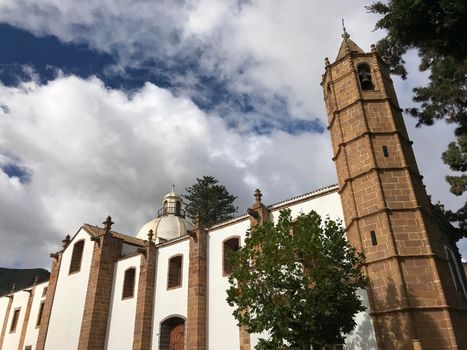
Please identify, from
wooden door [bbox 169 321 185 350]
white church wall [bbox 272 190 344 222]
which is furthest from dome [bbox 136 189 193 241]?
white church wall [bbox 272 190 344 222]

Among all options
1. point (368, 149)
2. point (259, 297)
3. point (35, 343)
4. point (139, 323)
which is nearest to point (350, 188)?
point (368, 149)

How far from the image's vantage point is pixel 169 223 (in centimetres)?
3441

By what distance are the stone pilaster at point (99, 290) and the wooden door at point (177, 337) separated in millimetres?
5108

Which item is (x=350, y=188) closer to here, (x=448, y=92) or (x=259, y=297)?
(x=448, y=92)

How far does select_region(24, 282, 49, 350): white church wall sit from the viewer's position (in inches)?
1130

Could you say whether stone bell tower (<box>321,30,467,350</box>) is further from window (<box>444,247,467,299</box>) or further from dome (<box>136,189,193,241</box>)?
dome (<box>136,189,193,241</box>)

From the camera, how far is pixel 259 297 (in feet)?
38.7

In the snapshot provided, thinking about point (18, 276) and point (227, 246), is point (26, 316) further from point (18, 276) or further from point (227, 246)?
point (18, 276)

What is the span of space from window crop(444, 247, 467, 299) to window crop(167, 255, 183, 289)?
537 inches

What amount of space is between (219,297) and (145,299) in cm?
511

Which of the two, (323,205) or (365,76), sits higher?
(365,76)

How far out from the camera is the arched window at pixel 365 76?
62.5 ft

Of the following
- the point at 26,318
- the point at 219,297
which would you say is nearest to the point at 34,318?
the point at 26,318

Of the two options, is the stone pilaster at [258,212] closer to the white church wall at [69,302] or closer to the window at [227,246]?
the window at [227,246]
